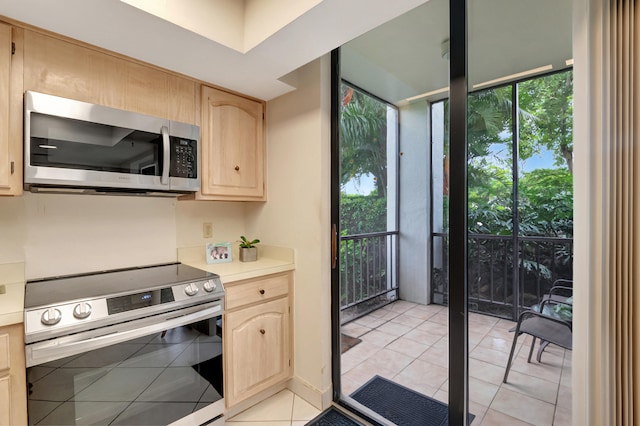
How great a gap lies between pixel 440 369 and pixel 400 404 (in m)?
0.35

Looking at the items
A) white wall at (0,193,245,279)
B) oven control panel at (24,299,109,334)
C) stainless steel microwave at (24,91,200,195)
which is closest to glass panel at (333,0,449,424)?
stainless steel microwave at (24,91,200,195)

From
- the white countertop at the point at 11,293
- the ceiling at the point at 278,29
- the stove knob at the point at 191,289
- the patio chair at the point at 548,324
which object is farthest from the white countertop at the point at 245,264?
the patio chair at the point at 548,324

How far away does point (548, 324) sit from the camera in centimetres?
131

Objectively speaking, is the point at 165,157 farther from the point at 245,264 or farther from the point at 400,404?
the point at 400,404

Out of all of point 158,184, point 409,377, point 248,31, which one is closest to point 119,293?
point 158,184

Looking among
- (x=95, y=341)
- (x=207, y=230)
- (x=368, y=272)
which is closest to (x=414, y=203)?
(x=368, y=272)

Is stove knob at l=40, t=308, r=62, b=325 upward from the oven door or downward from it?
upward

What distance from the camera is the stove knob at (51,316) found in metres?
1.19

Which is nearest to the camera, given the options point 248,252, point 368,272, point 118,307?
point 118,307

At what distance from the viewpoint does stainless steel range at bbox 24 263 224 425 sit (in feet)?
3.96

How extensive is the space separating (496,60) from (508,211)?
740 mm

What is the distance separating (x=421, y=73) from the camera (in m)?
2.01

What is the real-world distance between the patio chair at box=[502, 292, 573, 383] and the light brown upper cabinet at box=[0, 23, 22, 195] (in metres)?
2.48

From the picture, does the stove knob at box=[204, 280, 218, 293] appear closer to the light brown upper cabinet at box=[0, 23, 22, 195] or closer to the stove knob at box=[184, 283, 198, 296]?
the stove knob at box=[184, 283, 198, 296]
